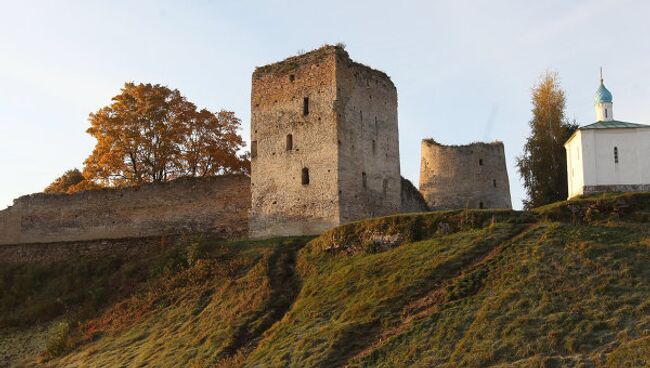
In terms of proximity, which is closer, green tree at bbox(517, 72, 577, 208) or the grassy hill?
the grassy hill

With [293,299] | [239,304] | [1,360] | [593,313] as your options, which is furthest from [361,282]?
[1,360]

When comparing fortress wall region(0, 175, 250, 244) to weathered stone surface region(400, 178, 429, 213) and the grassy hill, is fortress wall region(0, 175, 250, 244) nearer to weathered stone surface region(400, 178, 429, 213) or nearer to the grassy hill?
the grassy hill

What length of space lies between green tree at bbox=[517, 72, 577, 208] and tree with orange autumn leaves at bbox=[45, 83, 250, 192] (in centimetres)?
1256

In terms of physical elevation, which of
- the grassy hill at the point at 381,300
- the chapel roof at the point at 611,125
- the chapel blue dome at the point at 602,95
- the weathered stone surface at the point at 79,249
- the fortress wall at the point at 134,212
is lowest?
the grassy hill at the point at 381,300

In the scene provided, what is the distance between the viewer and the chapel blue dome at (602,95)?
92.7ft

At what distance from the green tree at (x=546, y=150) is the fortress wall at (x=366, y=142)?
18.8 feet

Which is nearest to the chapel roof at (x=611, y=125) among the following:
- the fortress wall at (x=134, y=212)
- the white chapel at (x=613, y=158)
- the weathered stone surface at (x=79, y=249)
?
the white chapel at (x=613, y=158)

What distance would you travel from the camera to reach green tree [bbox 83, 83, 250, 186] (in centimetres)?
3653

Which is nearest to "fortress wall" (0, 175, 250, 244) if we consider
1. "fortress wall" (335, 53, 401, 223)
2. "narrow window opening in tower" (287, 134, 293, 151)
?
"narrow window opening in tower" (287, 134, 293, 151)

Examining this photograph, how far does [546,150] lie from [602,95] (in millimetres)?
4540

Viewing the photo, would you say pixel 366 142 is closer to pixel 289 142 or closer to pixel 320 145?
pixel 320 145

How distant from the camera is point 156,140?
36562mm

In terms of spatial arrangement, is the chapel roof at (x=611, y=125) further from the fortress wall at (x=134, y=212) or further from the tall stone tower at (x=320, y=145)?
the fortress wall at (x=134, y=212)

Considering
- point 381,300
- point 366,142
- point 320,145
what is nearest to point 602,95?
point 366,142
